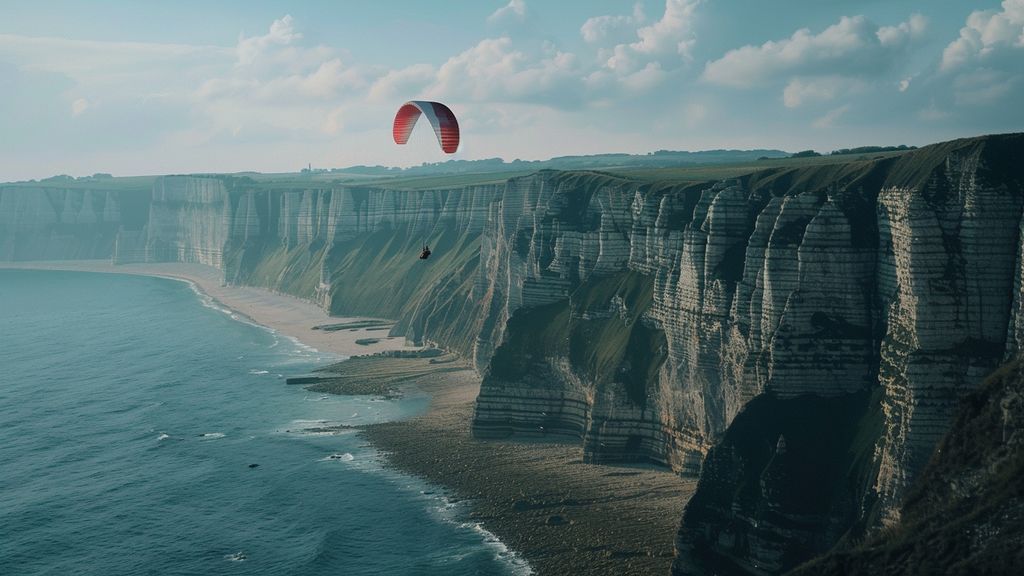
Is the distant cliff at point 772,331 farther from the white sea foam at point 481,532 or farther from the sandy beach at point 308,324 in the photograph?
the sandy beach at point 308,324

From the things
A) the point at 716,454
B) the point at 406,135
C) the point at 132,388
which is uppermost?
the point at 406,135

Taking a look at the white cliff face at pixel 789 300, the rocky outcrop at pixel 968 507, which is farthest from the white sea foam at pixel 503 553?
the rocky outcrop at pixel 968 507

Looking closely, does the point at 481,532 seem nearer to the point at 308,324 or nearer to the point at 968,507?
the point at 968,507

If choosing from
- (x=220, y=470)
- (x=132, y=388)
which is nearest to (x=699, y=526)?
(x=220, y=470)

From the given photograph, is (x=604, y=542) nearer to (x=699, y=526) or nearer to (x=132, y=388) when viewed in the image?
(x=699, y=526)

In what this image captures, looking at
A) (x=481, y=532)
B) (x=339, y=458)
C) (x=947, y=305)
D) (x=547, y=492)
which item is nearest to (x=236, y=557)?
(x=481, y=532)

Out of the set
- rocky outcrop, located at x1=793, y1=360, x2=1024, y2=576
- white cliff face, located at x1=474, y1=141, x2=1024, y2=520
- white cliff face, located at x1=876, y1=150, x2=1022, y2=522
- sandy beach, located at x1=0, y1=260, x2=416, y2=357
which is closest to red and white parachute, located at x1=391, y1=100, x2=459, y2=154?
white cliff face, located at x1=474, y1=141, x2=1024, y2=520
